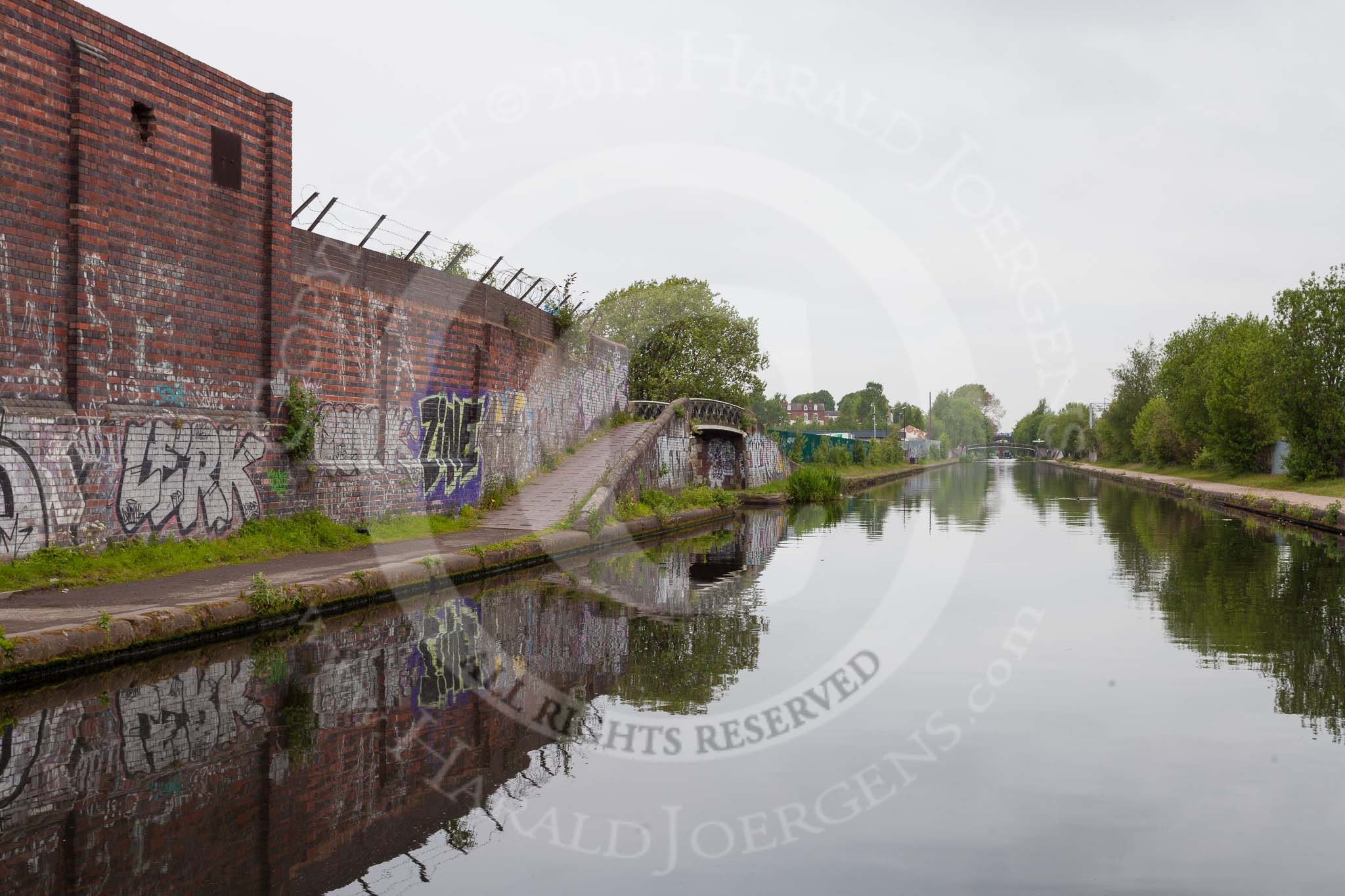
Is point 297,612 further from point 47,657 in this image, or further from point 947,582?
point 947,582

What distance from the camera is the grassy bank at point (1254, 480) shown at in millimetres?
35844

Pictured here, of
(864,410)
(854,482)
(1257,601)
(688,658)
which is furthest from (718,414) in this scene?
(864,410)

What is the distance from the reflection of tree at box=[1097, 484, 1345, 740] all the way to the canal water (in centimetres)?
7

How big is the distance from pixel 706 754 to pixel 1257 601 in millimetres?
8939

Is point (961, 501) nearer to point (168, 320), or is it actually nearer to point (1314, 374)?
point (1314, 374)

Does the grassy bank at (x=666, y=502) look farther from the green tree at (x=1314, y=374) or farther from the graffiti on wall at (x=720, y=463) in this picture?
the green tree at (x=1314, y=374)

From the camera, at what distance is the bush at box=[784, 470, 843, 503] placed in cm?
3759

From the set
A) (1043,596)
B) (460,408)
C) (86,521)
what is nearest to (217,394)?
(86,521)

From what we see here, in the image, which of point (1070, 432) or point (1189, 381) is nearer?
point (1189, 381)

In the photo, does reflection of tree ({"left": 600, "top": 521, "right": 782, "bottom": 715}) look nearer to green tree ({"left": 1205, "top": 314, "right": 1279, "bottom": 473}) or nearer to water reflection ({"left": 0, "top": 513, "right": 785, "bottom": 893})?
water reflection ({"left": 0, "top": 513, "right": 785, "bottom": 893})

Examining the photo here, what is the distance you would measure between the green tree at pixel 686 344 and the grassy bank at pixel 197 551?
35068mm

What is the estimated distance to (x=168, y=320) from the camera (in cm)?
1331

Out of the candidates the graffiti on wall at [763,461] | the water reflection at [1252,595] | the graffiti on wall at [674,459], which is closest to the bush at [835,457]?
the graffiti on wall at [763,461]

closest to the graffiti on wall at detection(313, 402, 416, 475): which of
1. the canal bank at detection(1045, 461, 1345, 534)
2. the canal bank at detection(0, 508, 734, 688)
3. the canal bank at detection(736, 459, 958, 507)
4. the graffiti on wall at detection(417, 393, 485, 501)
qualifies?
the graffiti on wall at detection(417, 393, 485, 501)
